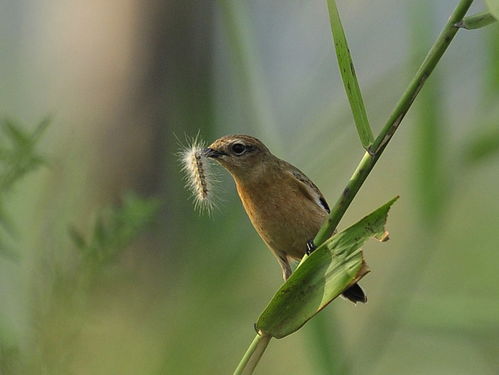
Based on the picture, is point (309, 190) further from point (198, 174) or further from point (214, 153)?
point (198, 174)

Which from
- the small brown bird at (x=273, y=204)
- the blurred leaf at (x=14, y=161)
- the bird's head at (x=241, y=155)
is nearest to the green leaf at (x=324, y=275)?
the blurred leaf at (x=14, y=161)

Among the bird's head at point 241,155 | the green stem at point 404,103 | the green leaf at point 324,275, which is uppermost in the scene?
the green stem at point 404,103

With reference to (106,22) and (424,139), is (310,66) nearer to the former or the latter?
(424,139)

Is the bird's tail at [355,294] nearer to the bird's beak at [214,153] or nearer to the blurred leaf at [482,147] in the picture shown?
the bird's beak at [214,153]

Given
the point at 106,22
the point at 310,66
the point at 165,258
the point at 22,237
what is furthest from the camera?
the point at 106,22

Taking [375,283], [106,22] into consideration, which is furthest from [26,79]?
[106,22]

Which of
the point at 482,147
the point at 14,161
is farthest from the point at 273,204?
the point at 14,161
